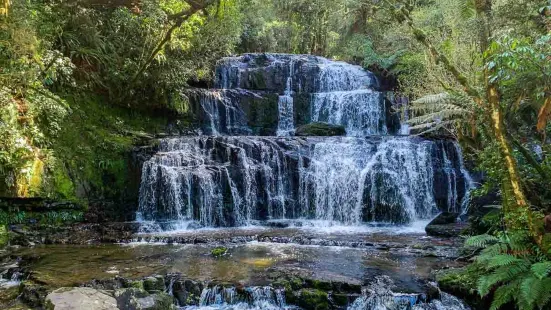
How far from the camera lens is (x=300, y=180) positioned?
531 inches

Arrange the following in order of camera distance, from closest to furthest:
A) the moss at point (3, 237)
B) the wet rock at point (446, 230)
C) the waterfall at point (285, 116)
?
the moss at point (3, 237)
the wet rock at point (446, 230)
the waterfall at point (285, 116)

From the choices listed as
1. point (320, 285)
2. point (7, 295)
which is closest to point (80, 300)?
point (7, 295)

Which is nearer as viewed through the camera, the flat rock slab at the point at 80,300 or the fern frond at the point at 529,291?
the fern frond at the point at 529,291

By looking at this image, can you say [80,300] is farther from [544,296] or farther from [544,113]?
[544,113]

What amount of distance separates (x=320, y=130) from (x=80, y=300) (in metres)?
12.3

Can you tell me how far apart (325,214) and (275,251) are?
15.3 feet

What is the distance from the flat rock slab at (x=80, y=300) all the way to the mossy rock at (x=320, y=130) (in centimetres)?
1166

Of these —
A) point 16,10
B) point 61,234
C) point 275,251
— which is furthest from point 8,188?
point 275,251

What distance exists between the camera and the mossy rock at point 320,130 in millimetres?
16281

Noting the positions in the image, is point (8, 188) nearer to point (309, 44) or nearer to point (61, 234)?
point (61, 234)


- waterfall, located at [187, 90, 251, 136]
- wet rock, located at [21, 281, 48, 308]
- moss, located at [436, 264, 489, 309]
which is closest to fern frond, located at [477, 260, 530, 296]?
moss, located at [436, 264, 489, 309]

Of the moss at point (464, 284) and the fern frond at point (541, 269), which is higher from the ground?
the fern frond at point (541, 269)

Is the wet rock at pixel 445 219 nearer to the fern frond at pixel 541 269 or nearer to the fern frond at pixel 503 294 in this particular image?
the fern frond at pixel 503 294

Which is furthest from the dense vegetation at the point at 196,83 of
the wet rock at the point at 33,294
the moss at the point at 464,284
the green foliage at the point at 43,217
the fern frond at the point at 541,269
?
the wet rock at the point at 33,294
